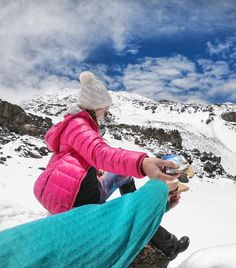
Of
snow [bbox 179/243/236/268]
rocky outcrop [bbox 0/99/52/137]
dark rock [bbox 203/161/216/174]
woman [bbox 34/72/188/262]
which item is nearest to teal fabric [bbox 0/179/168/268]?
woman [bbox 34/72/188/262]

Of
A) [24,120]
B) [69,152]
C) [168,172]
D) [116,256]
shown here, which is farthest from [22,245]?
[24,120]

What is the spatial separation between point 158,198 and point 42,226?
49 cm

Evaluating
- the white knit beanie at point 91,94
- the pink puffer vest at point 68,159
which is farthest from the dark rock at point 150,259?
the white knit beanie at point 91,94

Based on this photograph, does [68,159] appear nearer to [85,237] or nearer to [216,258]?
[216,258]

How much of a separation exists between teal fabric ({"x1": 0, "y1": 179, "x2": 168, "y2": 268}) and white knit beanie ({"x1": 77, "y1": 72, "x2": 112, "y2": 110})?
1763 mm

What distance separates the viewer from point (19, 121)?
19.6 metres

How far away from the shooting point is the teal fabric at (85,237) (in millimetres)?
1163

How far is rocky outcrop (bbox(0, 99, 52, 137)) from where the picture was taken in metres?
17.5

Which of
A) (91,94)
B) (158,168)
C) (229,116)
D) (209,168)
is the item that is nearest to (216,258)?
(158,168)

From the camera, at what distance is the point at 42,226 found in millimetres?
1235

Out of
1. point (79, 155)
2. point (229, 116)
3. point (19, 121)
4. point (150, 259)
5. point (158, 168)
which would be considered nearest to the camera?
point (158, 168)

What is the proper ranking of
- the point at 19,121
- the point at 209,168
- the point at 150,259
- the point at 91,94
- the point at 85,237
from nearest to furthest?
the point at 85,237
the point at 91,94
the point at 150,259
the point at 19,121
the point at 209,168

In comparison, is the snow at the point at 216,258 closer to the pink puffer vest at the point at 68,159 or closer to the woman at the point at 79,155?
the woman at the point at 79,155

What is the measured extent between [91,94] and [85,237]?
2008 mm
